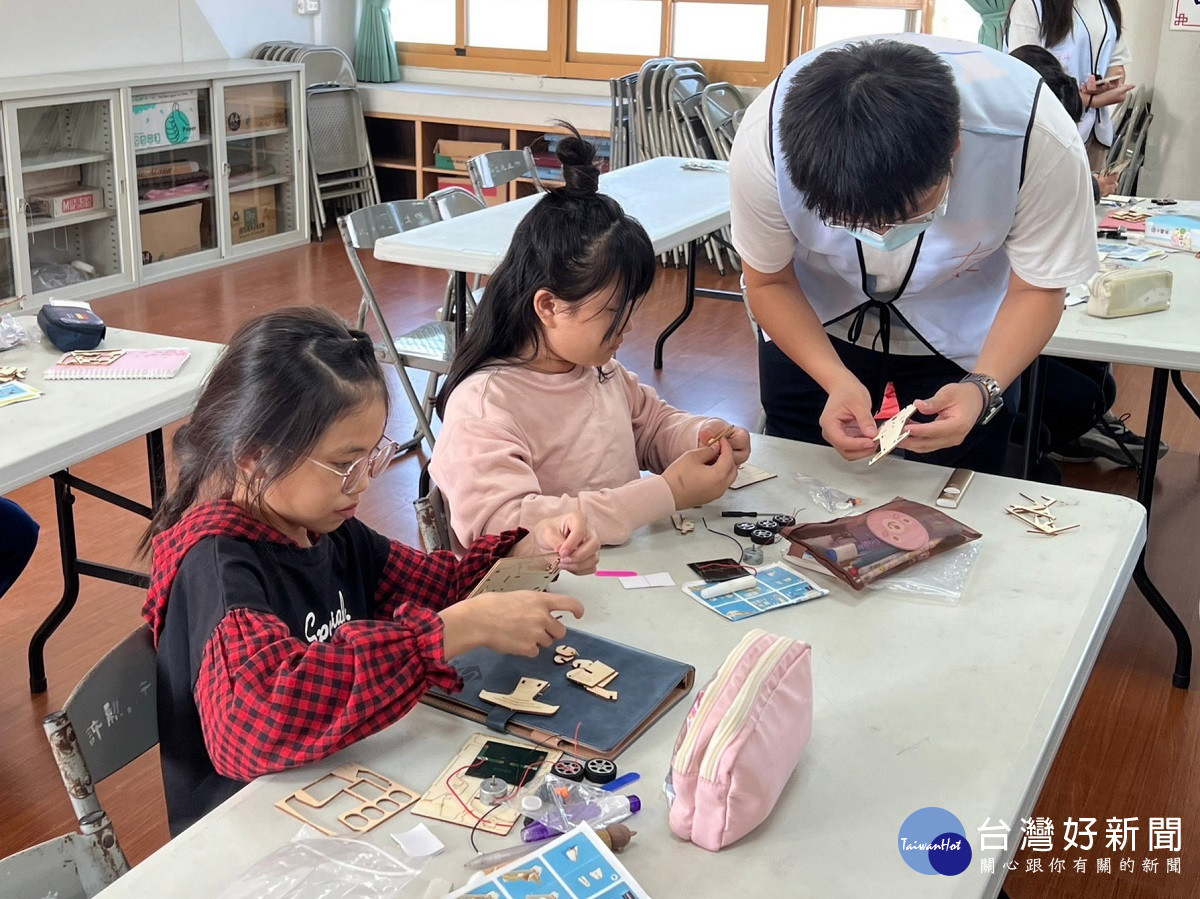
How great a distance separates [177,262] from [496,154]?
2.15 m

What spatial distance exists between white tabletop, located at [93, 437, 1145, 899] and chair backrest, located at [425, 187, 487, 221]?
7.14ft

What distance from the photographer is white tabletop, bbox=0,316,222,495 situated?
6.16 feet

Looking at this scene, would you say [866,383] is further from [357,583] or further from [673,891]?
[673,891]

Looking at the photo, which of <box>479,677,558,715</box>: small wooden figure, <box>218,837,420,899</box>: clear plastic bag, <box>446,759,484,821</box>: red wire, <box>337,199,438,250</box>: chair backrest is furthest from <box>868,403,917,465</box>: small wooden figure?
<box>337,199,438,250</box>: chair backrest

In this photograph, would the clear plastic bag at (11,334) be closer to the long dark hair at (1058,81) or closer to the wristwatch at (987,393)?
the wristwatch at (987,393)

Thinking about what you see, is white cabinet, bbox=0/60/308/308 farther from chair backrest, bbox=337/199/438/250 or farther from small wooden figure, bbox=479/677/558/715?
small wooden figure, bbox=479/677/558/715

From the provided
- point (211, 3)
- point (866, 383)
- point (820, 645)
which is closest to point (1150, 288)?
point (866, 383)

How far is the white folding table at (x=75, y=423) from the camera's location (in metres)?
1.90

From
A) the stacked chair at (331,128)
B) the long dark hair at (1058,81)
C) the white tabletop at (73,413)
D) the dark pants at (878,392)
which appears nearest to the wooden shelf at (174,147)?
the stacked chair at (331,128)

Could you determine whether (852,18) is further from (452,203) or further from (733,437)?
(733,437)

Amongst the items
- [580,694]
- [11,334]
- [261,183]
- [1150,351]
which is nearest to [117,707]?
[580,694]

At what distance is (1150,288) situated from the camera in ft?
8.48

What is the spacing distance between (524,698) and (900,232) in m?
0.88

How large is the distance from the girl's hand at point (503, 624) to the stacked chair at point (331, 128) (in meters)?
5.67
